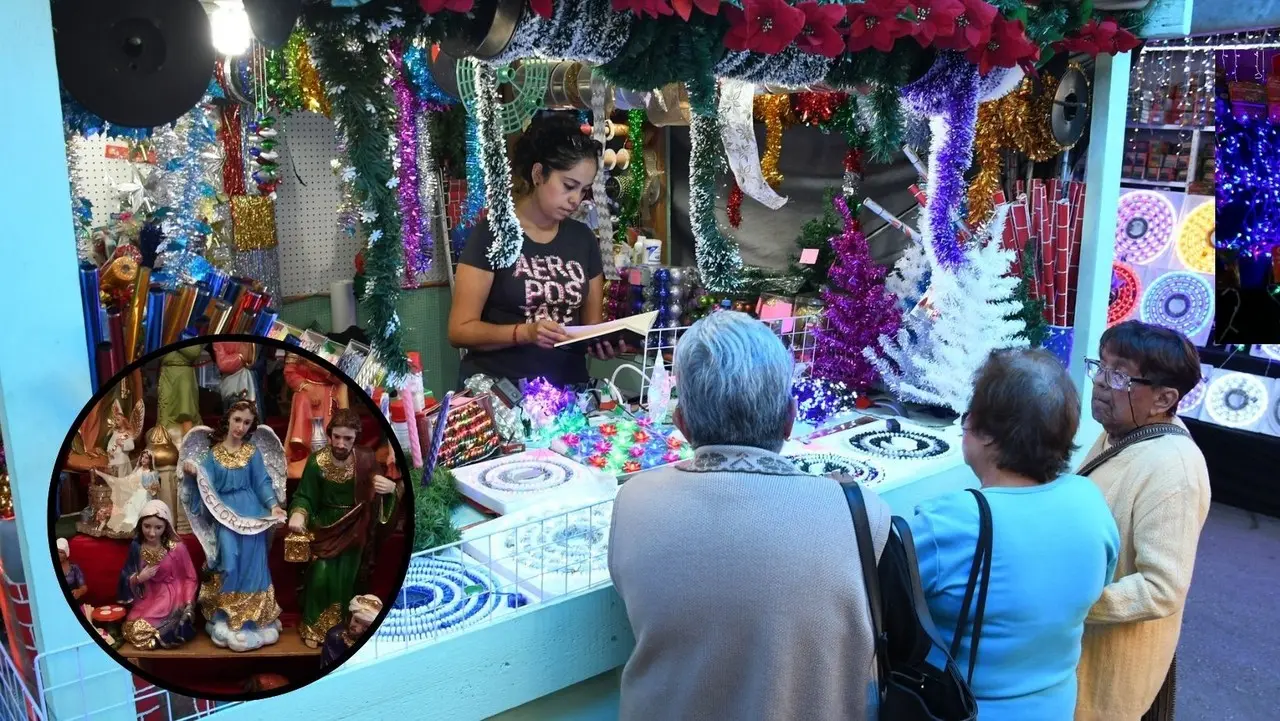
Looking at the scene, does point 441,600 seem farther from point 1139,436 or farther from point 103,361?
point 1139,436

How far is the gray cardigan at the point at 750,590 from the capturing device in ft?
4.04

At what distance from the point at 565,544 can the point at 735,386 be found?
759 mm

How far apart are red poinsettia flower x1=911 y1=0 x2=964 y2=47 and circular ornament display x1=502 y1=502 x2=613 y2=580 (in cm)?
130

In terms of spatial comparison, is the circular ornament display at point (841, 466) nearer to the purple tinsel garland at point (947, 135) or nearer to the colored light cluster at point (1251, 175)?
the purple tinsel garland at point (947, 135)

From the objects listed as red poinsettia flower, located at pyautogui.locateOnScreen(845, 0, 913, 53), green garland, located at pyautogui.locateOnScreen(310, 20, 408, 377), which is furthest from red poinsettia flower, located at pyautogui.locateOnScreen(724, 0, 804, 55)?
green garland, located at pyautogui.locateOnScreen(310, 20, 408, 377)

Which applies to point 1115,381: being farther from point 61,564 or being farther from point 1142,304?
point 1142,304

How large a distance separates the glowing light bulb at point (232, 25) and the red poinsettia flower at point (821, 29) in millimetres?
1477

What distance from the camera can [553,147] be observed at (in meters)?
2.68

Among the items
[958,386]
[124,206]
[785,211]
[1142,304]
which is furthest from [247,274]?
[1142,304]

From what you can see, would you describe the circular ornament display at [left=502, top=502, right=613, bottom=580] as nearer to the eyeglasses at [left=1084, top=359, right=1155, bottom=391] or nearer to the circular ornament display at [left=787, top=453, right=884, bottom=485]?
the circular ornament display at [left=787, top=453, right=884, bottom=485]

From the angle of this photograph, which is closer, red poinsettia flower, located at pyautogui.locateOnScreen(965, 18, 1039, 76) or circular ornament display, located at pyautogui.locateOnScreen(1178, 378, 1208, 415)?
red poinsettia flower, located at pyautogui.locateOnScreen(965, 18, 1039, 76)

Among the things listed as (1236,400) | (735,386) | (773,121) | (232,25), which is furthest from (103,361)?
(1236,400)

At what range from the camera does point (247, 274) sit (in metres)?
4.35

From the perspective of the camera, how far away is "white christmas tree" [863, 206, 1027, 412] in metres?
2.84
